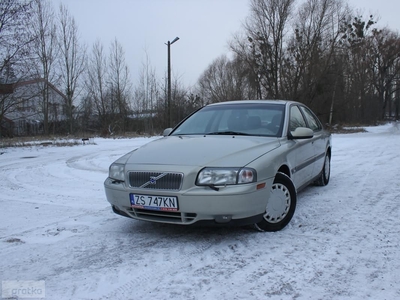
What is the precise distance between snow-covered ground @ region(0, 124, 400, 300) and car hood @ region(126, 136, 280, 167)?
2.74 ft

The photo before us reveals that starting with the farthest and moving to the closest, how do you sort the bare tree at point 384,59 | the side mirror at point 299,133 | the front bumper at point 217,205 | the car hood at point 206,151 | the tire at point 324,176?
the bare tree at point 384,59 < the tire at point 324,176 < the side mirror at point 299,133 < the car hood at point 206,151 < the front bumper at point 217,205

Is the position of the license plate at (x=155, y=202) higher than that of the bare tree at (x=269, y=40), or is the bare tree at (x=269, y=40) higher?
the bare tree at (x=269, y=40)

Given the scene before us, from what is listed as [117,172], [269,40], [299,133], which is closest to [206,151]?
[117,172]

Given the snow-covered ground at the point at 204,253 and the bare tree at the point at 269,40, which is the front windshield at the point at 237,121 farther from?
the bare tree at the point at 269,40

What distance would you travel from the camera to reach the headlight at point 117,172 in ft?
11.9

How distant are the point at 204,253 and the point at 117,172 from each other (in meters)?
1.31

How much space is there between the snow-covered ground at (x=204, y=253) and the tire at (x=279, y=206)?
0.32 ft

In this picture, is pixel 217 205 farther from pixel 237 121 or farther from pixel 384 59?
pixel 384 59

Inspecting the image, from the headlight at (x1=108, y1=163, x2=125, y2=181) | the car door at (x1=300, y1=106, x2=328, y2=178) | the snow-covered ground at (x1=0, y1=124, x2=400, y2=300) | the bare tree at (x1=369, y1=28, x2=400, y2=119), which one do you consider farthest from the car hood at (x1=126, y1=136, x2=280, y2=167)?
the bare tree at (x1=369, y1=28, x2=400, y2=119)

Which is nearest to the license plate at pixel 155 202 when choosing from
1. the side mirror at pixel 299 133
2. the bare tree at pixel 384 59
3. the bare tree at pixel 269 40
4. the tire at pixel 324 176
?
the side mirror at pixel 299 133

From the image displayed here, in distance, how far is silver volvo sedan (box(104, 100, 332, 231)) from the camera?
10.5ft

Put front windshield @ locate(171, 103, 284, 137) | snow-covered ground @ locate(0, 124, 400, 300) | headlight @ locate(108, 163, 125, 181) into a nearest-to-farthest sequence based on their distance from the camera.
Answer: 1. snow-covered ground @ locate(0, 124, 400, 300)
2. headlight @ locate(108, 163, 125, 181)
3. front windshield @ locate(171, 103, 284, 137)

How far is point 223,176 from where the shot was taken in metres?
3.22

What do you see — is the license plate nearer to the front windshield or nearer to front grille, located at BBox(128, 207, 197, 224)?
front grille, located at BBox(128, 207, 197, 224)
